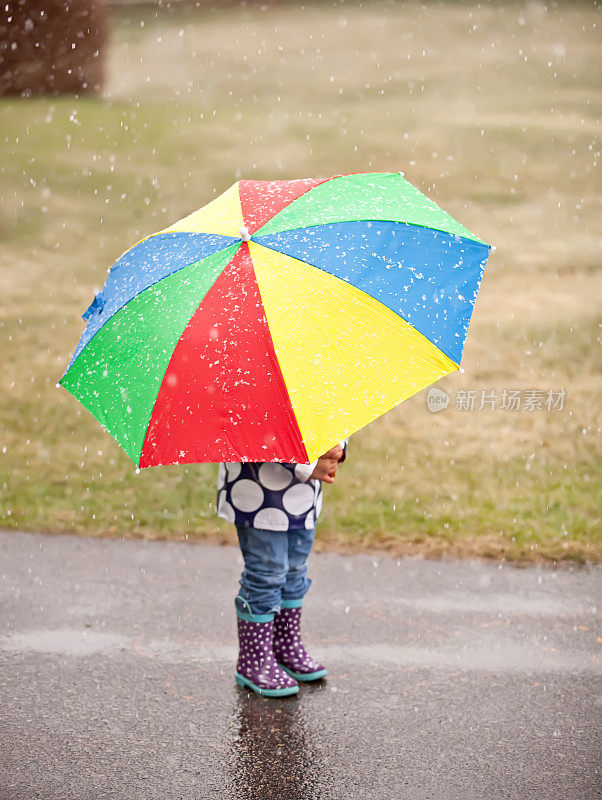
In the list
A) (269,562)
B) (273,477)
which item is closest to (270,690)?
(269,562)

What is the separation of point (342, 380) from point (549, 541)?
9.39ft

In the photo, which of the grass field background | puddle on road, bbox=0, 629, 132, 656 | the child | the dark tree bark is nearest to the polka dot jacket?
the child

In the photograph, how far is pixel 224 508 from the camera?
3791 mm

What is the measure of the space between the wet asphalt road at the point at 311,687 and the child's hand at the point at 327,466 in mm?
890

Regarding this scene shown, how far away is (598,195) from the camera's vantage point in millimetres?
12586

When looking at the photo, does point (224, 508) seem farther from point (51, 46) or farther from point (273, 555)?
point (51, 46)

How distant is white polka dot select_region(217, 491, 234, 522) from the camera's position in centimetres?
377

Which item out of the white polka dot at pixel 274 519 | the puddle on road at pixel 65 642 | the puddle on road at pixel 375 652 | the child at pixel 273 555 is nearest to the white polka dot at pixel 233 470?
the child at pixel 273 555

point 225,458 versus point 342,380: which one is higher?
point 342,380

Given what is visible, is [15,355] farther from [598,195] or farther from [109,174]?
[598,195]

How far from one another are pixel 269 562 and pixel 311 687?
59 cm

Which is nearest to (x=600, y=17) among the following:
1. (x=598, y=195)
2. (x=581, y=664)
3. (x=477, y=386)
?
(x=598, y=195)

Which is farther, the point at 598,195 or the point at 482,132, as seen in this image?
the point at 482,132

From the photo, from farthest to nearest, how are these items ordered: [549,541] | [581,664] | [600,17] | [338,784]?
1. [600,17]
2. [549,541]
3. [581,664]
4. [338,784]
